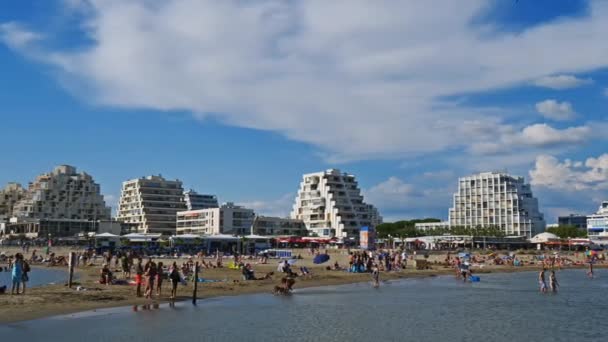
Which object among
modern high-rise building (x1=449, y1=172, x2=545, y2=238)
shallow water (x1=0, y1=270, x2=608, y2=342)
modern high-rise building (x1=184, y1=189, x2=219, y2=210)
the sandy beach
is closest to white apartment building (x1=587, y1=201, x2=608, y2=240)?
modern high-rise building (x1=449, y1=172, x2=545, y2=238)

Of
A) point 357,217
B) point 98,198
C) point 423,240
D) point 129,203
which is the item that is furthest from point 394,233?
point 98,198

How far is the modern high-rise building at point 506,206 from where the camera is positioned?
18562 cm

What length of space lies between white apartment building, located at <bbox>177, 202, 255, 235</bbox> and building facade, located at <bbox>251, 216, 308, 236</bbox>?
2071 millimetres

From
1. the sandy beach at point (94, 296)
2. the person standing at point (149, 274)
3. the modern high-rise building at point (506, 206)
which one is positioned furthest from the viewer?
the modern high-rise building at point (506, 206)

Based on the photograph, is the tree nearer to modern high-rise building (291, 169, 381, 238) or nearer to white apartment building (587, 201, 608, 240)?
white apartment building (587, 201, 608, 240)

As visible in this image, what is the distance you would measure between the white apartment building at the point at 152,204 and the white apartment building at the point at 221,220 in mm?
12906

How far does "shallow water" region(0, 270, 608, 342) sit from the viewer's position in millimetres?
21094

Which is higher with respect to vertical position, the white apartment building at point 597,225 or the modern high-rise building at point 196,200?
the modern high-rise building at point 196,200

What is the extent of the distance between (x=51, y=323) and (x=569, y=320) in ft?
70.4

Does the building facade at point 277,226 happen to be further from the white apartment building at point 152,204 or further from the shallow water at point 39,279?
the shallow water at point 39,279

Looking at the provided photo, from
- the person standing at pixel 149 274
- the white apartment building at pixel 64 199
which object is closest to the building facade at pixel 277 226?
the white apartment building at pixel 64 199

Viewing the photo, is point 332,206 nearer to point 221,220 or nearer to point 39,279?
point 221,220

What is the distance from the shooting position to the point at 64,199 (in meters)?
183

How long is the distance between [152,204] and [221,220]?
33023mm
